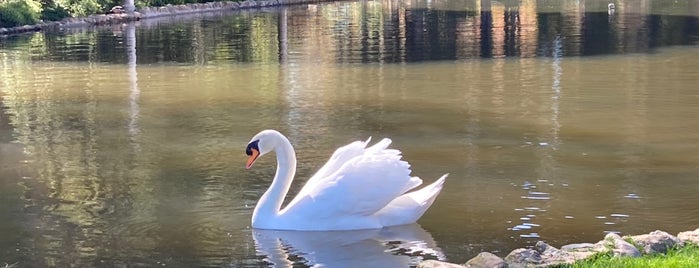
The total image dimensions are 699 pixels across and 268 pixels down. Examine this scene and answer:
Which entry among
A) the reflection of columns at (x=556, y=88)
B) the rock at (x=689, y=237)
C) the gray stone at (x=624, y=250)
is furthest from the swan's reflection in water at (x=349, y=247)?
the reflection of columns at (x=556, y=88)

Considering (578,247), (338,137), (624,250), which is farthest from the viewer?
(338,137)

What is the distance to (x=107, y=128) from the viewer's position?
13.6 m

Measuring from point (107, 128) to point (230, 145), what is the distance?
7.34 feet

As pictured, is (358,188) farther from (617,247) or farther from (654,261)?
(654,261)

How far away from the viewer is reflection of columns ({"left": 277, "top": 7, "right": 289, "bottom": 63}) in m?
23.1

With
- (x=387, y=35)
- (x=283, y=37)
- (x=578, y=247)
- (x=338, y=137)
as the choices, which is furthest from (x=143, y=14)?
(x=578, y=247)

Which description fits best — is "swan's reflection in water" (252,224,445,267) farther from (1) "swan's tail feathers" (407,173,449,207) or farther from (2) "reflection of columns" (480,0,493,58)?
(2) "reflection of columns" (480,0,493,58)

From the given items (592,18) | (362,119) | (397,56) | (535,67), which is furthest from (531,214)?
(592,18)

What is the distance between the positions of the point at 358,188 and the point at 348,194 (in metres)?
0.09

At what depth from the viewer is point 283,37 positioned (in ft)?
94.5

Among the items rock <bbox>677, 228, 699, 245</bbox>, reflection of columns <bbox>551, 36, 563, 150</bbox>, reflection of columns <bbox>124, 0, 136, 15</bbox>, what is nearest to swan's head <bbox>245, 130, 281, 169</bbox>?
rock <bbox>677, 228, 699, 245</bbox>

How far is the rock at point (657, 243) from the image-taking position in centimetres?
707

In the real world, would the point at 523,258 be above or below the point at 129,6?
below

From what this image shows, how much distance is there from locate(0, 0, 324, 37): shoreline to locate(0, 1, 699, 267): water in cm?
633
